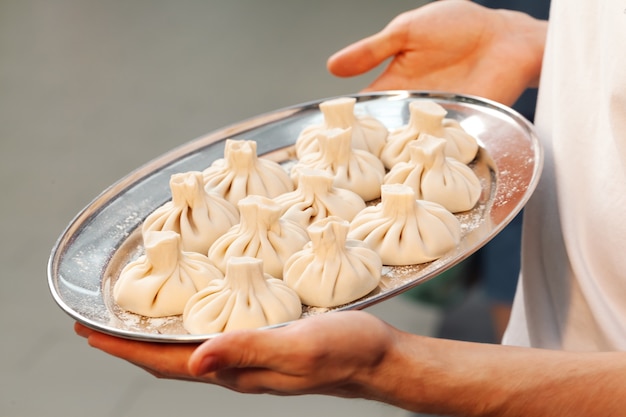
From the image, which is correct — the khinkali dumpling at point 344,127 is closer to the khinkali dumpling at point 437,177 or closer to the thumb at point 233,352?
the khinkali dumpling at point 437,177

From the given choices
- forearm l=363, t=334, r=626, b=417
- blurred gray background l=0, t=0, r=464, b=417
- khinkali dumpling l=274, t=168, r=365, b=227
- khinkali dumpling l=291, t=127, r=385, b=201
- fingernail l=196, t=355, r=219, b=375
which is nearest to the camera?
fingernail l=196, t=355, r=219, b=375

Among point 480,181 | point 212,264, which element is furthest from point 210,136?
point 480,181

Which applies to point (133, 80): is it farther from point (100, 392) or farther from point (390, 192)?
point (390, 192)

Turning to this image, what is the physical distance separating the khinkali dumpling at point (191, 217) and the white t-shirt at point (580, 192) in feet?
2.00

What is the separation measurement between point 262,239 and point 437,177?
15.0 inches

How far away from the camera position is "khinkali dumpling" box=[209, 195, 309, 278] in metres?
1.34

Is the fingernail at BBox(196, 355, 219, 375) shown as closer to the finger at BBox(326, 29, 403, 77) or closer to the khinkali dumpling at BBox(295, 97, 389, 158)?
the khinkali dumpling at BBox(295, 97, 389, 158)

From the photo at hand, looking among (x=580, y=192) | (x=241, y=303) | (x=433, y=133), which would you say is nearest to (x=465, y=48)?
(x=433, y=133)

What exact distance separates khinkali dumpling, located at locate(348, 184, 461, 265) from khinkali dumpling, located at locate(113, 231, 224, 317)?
29 centimetres

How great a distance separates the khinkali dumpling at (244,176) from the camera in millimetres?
1535

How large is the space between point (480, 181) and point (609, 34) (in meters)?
0.44

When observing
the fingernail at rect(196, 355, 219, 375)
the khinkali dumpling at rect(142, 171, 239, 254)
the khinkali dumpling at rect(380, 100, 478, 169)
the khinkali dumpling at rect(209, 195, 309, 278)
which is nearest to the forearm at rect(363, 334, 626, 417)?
the fingernail at rect(196, 355, 219, 375)

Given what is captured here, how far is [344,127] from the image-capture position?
1.71 m

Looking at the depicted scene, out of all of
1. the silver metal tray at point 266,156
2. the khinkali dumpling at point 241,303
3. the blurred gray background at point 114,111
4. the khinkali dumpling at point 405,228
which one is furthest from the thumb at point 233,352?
the blurred gray background at point 114,111
